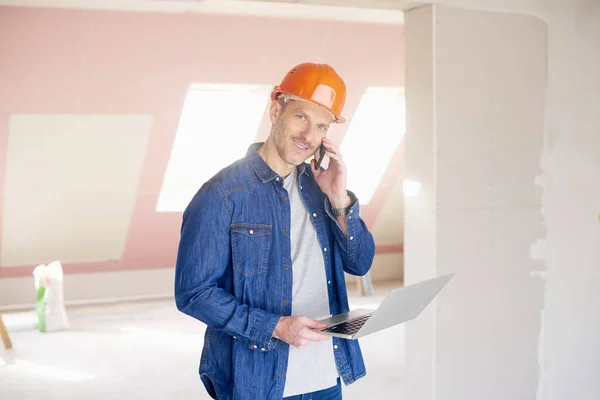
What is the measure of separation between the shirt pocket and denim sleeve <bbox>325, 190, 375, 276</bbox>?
0.72 feet

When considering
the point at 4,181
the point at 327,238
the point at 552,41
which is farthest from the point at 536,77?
the point at 4,181

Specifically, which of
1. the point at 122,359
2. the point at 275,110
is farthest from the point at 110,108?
the point at 275,110

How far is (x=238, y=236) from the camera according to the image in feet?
6.59

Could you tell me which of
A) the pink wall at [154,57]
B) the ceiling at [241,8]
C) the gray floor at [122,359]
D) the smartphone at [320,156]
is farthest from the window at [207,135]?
the smartphone at [320,156]

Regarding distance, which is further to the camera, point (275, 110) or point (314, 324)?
point (275, 110)

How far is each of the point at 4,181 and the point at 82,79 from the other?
52.4 inches

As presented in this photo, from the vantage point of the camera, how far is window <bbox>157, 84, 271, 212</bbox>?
7230 millimetres

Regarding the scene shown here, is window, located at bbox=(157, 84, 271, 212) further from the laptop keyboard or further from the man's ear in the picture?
the laptop keyboard

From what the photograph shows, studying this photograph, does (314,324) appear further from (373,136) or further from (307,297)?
(373,136)

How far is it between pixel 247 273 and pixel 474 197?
1.75 metres

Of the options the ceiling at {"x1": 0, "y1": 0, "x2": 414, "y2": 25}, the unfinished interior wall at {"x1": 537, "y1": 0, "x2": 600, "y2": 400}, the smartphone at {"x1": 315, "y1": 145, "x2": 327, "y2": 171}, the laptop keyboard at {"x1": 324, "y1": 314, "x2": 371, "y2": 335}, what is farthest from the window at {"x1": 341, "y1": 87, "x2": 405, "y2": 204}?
the laptop keyboard at {"x1": 324, "y1": 314, "x2": 371, "y2": 335}

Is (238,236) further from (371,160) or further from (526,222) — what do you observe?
(371,160)

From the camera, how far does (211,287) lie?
1.95m

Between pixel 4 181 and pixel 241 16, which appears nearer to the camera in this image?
pixel 241 16
